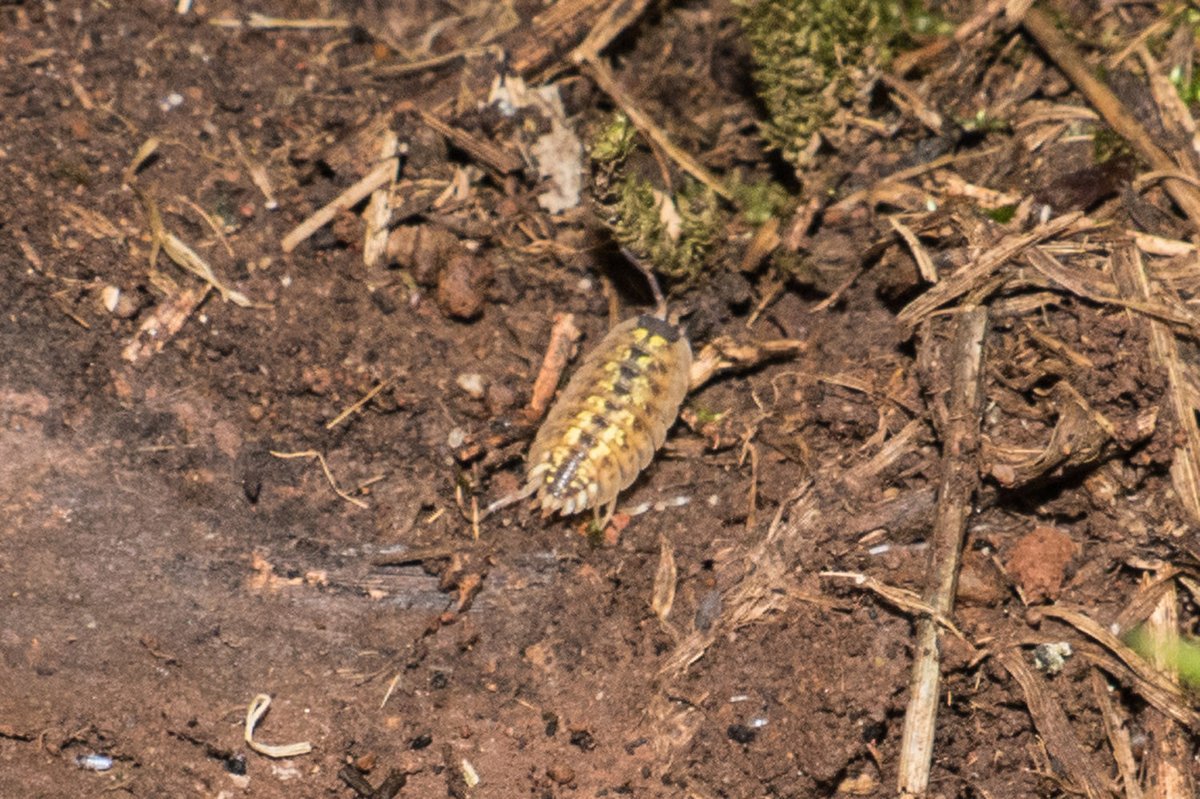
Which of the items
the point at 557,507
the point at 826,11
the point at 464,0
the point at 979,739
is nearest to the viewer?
the point at 979,739

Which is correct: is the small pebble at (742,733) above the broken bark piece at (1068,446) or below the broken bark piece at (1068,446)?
below

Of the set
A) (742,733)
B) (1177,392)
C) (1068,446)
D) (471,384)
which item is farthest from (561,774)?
(1177,392)

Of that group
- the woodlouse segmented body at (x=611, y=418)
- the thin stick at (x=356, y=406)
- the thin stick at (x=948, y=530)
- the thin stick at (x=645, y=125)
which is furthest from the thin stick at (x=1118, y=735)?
the thin stick at (x=356, y=406)

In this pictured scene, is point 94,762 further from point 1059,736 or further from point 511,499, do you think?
point 1059,736

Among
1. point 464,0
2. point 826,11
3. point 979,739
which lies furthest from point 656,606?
point 464,0

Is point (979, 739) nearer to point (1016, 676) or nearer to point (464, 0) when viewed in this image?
point (1016, 676)

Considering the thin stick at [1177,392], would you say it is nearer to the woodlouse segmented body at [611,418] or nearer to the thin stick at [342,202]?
the woodlouse segmented body at [611,418]

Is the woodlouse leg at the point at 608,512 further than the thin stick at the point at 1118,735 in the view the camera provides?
Yes
